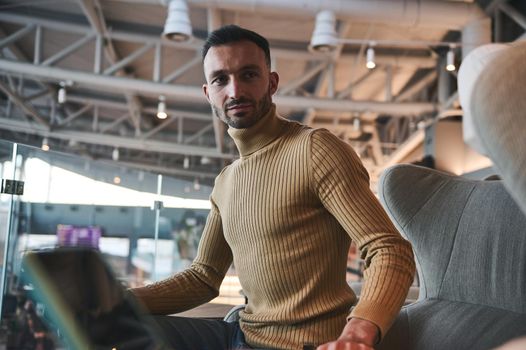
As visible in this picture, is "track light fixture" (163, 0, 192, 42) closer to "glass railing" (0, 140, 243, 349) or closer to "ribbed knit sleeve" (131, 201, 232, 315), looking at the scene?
"glass railing" (0, 140, 243, 349)

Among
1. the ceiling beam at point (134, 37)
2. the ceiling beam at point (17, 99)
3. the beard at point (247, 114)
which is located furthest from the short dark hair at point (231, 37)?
the ceiling beam at point (17, 99)

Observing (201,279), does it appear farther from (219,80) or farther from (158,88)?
(158,88)

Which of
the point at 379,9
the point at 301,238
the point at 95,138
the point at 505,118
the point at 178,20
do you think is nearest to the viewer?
the point at 505,118

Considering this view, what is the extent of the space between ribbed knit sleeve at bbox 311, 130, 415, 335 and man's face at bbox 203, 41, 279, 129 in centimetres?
21

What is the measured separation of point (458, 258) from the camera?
1.45 meters

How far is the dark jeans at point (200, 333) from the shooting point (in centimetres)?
134

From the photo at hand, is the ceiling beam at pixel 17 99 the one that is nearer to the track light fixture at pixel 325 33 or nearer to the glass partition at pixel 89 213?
the glass partition at pixel 89 213

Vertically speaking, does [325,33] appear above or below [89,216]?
above

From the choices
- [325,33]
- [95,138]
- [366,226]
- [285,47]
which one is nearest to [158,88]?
[285,47]

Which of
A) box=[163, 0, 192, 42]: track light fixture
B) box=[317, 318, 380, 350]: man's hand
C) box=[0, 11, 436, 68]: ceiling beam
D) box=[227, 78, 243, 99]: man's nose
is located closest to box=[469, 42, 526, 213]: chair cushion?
box=[317, 318, 380, 350]: man's hand

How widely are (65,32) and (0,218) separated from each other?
673 centimetres

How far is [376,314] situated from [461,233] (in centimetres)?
54

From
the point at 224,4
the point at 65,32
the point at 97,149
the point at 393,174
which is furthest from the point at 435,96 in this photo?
the point at 97,149

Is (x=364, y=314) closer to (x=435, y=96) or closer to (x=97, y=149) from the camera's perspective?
(x=435, y=96)
